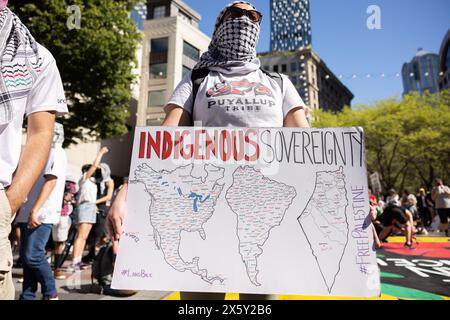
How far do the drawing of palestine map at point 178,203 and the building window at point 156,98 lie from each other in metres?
21.8

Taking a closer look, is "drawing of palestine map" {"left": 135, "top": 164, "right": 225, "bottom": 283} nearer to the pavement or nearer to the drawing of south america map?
the drawing of south america map

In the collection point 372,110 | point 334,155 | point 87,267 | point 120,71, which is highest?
point 372,110

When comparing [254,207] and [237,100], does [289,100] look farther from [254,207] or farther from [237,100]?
[254,207]

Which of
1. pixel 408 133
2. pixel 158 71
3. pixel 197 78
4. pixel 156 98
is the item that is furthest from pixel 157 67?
pixel 197 78

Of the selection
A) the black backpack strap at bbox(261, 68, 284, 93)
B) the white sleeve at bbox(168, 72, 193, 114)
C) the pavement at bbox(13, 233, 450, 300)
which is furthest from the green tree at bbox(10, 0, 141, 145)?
the black backpack strap at bbox(261, 68, 284, 93)

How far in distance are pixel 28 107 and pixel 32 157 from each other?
8.1 inches

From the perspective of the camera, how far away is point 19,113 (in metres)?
1.14

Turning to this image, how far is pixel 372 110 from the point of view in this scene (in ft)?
80.7

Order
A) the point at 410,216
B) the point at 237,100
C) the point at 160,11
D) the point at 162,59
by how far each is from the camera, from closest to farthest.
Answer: the point at 237,100, the point at 410,216, the point at 162,59, the point at 160,11

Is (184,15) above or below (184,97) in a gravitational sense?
above

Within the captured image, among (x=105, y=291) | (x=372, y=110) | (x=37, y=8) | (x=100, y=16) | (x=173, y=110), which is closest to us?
(x=173, y=110)

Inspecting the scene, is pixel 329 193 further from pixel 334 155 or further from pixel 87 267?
pixel 87 267

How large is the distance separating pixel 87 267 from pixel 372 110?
2456 centimetres
